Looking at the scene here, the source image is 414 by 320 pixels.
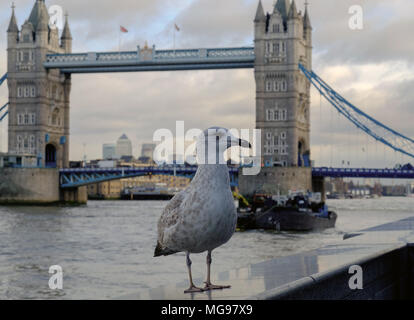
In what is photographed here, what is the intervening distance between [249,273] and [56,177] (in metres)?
56.1

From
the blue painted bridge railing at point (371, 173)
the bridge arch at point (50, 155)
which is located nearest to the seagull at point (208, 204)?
the blue painted bridge railing at point (371, 173)

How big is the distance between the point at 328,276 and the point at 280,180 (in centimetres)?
4818

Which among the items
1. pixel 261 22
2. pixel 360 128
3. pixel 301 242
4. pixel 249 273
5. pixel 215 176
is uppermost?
pixel 261 22

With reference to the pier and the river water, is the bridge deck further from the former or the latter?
the pier

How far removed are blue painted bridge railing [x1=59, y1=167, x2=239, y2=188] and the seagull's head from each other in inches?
1975

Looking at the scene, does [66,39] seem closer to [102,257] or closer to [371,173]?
[371,173]

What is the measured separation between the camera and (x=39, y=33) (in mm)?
61062

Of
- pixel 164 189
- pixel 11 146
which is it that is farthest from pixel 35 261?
pixel 164 189

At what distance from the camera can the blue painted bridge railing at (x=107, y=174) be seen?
54.3 metres

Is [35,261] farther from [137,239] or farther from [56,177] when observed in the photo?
[56,177]

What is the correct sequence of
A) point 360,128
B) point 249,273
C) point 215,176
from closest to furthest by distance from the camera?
1. point 215,176
2. point 249,273
3. point 360,128

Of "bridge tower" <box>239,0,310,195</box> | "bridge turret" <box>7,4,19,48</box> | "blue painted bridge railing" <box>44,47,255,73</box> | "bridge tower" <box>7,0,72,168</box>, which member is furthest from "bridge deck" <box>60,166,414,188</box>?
"bridge turret" <box>7,4,19,48</box>

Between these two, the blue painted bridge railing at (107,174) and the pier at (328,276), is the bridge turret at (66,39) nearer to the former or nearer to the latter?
the blue painted bridge railing at (107,174)

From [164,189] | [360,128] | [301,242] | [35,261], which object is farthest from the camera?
[164,189]
